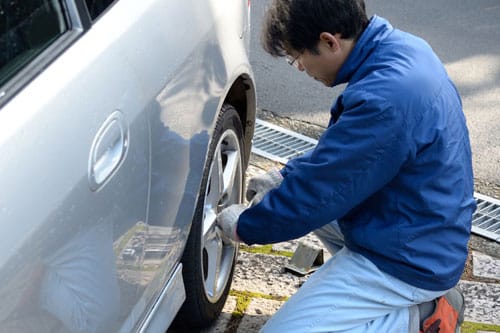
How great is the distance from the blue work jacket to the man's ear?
0.05 m

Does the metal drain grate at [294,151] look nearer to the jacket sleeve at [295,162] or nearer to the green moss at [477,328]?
the green moss at [477,328]

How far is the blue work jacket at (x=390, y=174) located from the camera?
7.38 feet

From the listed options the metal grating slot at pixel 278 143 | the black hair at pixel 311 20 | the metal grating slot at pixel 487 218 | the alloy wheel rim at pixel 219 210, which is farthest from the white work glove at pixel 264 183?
the metal grating slot at pixel 278 143

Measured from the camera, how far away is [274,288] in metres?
3.31

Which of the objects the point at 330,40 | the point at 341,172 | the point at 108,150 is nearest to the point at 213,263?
the point at 341,172

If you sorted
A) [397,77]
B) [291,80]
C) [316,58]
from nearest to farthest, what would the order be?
[397,77] → [316,58] → [291,80]

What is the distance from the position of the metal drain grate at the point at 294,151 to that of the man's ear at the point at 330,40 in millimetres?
1635

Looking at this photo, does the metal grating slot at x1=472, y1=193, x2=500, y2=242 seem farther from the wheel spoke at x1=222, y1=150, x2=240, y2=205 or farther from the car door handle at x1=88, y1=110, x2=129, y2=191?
the car door handle at x1=88, y1=110, x2=129, y2=191

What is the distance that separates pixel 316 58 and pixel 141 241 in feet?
2.27

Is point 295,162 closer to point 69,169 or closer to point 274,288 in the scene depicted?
point 274,288

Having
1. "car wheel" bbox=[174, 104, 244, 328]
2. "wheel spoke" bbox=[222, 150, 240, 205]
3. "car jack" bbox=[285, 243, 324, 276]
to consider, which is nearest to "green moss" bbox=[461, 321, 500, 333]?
"car jack" bbox=[285, 243, 324, 276]

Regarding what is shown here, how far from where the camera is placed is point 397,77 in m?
2.25

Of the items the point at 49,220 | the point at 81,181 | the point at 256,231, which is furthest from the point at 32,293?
the point at 256,231

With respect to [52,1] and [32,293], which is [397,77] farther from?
[32,293]
